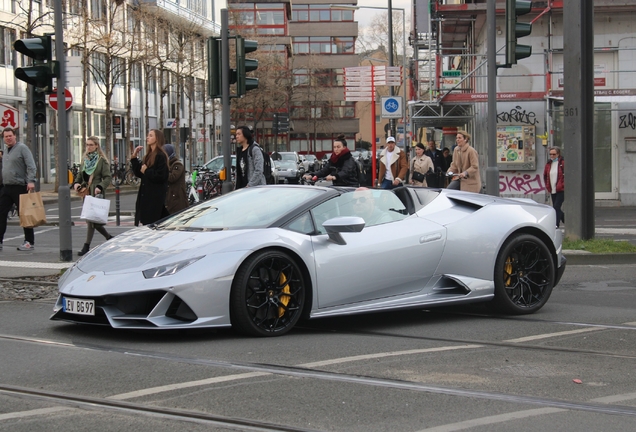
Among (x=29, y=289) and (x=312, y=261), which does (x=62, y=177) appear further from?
(x=312, y=261)

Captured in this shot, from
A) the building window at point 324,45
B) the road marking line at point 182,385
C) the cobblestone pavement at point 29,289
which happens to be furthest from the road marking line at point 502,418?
the building window at point 324,45

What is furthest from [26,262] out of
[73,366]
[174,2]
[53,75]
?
[174,2]

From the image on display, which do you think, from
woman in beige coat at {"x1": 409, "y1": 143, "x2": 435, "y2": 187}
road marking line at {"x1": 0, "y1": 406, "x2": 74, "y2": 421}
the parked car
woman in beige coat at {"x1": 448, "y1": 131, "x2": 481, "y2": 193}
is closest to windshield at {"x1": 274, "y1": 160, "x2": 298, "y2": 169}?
the parked car

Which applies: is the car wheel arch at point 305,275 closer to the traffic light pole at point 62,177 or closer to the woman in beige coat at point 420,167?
the traffic light pole at point 62,177

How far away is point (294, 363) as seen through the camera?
6.31 m

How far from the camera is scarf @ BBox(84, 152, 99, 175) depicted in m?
14.5

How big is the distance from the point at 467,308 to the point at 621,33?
20908mm

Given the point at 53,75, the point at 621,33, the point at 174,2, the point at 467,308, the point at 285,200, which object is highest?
the point at 174,2

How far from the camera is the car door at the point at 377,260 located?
757cm

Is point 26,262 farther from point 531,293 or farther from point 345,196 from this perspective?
point 531,293

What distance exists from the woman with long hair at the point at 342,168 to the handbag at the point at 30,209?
162 inches

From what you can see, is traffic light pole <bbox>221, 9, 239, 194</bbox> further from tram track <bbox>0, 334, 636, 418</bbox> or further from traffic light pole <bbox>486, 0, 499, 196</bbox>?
tram track <bbox>0, 334, 636, 418</bbox>

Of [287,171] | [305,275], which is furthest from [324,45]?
[305,275]

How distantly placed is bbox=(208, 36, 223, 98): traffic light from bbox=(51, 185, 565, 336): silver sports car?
494 centimetres
